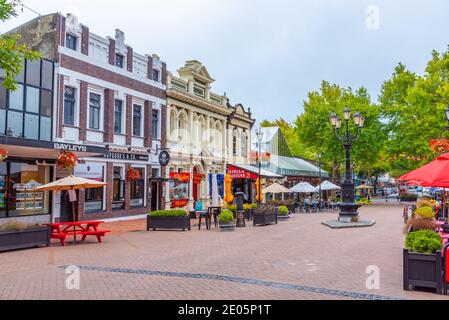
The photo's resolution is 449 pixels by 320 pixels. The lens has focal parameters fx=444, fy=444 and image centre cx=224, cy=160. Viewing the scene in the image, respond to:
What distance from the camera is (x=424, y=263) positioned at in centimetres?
805

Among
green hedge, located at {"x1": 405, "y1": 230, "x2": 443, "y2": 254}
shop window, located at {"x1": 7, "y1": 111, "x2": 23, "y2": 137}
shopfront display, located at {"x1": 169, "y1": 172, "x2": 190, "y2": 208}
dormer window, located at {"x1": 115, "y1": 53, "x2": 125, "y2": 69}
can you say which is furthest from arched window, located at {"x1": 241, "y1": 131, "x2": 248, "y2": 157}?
green hedge, located at {"x1": 405, "y1": 230, "x2": 443, "y2": 254}

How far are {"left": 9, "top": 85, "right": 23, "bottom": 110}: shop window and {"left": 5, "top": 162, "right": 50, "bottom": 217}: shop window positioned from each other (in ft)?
7.80

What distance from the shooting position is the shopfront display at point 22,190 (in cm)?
1833

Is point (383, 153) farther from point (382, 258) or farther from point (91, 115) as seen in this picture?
point (382, 258)

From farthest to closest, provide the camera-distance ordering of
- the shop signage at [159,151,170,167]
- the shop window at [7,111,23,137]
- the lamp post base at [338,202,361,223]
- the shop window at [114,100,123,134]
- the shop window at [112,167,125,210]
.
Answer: the shop signage at [159,151,170,167] → the shop window at [114,100,123,134] → the shop window at [112,167,125,210] → the lamp post base at [338,202,361,223] → the shop window at [7,111,23,137]

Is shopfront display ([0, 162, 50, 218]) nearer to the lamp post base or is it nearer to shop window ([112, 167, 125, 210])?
shop window ([112, 167, 125, 210])

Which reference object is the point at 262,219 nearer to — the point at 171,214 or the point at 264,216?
the point at 264,216

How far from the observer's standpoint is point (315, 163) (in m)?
55.9

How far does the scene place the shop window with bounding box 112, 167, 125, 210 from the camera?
23.9 meters

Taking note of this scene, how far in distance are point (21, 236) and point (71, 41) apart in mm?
11548

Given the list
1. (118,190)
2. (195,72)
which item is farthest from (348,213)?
(195,72)

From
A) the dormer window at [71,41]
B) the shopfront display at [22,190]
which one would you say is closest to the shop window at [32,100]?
the shopfront display at [22,190]

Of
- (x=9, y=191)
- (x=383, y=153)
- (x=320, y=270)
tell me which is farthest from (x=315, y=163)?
(x=320, y=270)

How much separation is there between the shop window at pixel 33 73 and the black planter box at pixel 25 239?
8.14 metres
